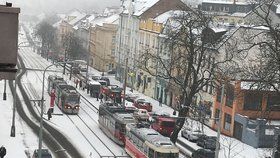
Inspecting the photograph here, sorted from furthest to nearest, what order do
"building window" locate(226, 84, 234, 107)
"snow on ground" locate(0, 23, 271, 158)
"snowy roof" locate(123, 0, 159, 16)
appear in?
"snowy roof" locate(123, 0, 159, 16)
"building window" locate(226, 84, 234, 107)
"snow on ground" locate(0, 23, 271, 158)

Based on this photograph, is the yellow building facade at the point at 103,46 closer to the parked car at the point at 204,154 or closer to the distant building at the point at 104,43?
the distant building at the point at 104,43

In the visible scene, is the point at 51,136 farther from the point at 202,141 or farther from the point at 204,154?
the point at 204,154

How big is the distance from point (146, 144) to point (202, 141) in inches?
426

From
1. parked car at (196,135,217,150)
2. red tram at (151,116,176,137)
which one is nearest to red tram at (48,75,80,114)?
red tram at (151,116,176,137)

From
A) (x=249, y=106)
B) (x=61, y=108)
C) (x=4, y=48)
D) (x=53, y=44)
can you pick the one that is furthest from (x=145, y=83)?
(x=4, y=48)

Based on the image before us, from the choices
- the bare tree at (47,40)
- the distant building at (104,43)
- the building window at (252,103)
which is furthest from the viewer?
the bare tree at (47,40)

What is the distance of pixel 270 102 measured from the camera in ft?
155

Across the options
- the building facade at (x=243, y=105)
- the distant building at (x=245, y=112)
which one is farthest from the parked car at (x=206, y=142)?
the building facade at (x=243, y=105)

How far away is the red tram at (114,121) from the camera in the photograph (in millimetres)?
39625

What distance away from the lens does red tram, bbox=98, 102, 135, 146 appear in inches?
1560

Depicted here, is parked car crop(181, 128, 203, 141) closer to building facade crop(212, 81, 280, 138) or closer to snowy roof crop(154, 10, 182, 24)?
building facade crop(212, 81, 280, 138)

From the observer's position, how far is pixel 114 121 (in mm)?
40906

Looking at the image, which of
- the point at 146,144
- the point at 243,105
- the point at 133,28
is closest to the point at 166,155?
the point at 146,144

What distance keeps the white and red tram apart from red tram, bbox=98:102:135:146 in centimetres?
163
